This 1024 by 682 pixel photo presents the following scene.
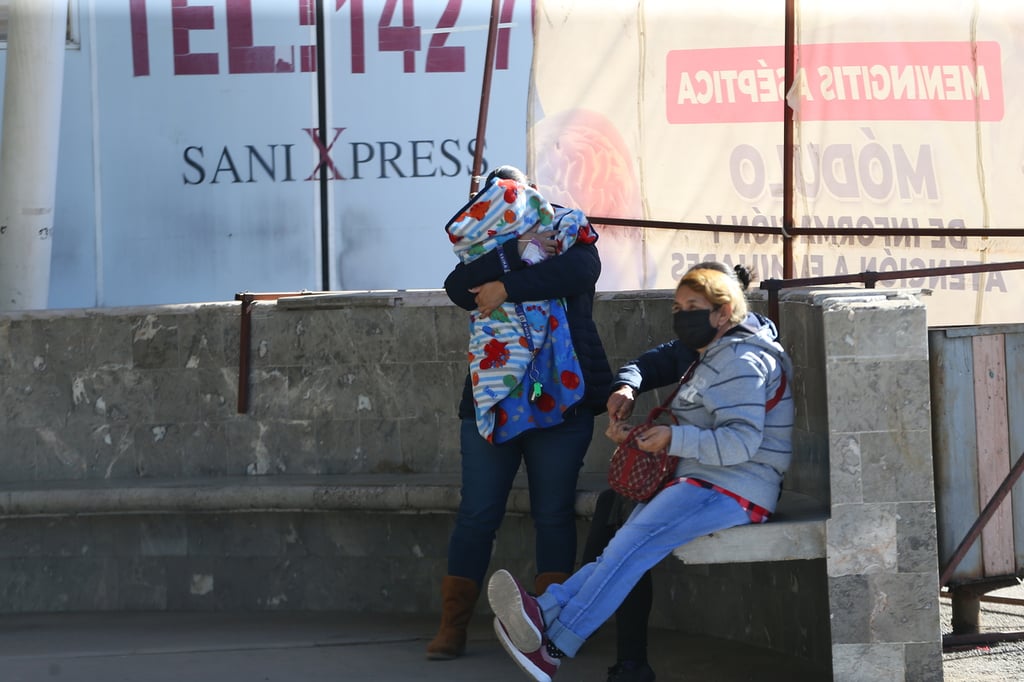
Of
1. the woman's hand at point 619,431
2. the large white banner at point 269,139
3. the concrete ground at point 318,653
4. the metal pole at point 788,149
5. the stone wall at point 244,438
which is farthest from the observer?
the large white banner at point 269,139

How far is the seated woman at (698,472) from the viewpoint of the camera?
4.04 metres

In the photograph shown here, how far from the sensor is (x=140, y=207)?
9703 mm

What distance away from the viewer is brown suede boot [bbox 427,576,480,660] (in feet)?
15.8

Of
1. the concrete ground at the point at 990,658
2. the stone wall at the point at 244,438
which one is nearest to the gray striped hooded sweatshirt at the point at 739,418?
the concrete ground at the point at 990,658

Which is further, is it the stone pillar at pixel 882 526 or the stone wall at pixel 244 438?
the stone wall at pixel 244 438

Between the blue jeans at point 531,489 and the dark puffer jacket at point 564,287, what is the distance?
107mm

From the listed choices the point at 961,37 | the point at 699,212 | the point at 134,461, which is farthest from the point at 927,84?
the point at 134,461

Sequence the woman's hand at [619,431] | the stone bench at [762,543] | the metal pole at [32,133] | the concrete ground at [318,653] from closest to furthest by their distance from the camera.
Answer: the stone bench at [762,543] < the woman's hand at [619,431] < the concrete ground at [318,653] < the metal pole at [32,133]

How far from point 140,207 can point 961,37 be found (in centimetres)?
538

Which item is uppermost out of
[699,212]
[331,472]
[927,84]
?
[927,84]

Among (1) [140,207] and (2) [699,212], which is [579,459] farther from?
(1) [140,207]

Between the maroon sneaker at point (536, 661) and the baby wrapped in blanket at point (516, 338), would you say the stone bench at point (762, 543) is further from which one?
the baby wrapped in blanket at point (516, 338)

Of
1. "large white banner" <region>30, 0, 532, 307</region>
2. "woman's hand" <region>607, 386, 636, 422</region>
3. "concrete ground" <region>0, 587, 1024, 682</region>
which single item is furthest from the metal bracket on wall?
"large white banner" <region>30, 0, 532, 307</region>

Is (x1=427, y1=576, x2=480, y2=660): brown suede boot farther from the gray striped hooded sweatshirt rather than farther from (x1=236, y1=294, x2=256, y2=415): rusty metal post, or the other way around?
(x1=236, y1=294, x2=256, y2=415): rusty metal post
